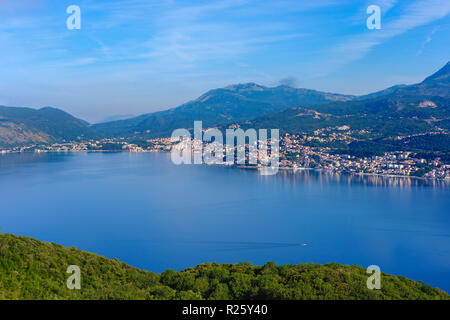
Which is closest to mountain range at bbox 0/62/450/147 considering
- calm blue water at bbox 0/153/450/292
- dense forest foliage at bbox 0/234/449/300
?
calm blue water at bbox 0/153/450/292

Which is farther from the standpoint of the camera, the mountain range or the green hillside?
the green hillside

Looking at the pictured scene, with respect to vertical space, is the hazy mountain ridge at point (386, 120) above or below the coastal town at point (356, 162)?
above

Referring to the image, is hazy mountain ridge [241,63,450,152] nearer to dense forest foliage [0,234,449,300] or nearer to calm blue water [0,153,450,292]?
calm blue water [0,153,450,292]

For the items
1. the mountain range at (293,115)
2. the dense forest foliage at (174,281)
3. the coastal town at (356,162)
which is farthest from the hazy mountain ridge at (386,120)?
the dense forest foliage at (174,281)

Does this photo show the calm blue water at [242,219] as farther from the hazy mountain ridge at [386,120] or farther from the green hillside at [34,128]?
the green hillside at [34,128]

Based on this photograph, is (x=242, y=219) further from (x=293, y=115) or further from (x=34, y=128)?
(x=34, y=128)

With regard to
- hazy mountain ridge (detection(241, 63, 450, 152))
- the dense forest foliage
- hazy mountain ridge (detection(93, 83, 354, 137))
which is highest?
hazy mountain ridge (detection(93, 83, 354, 137))
